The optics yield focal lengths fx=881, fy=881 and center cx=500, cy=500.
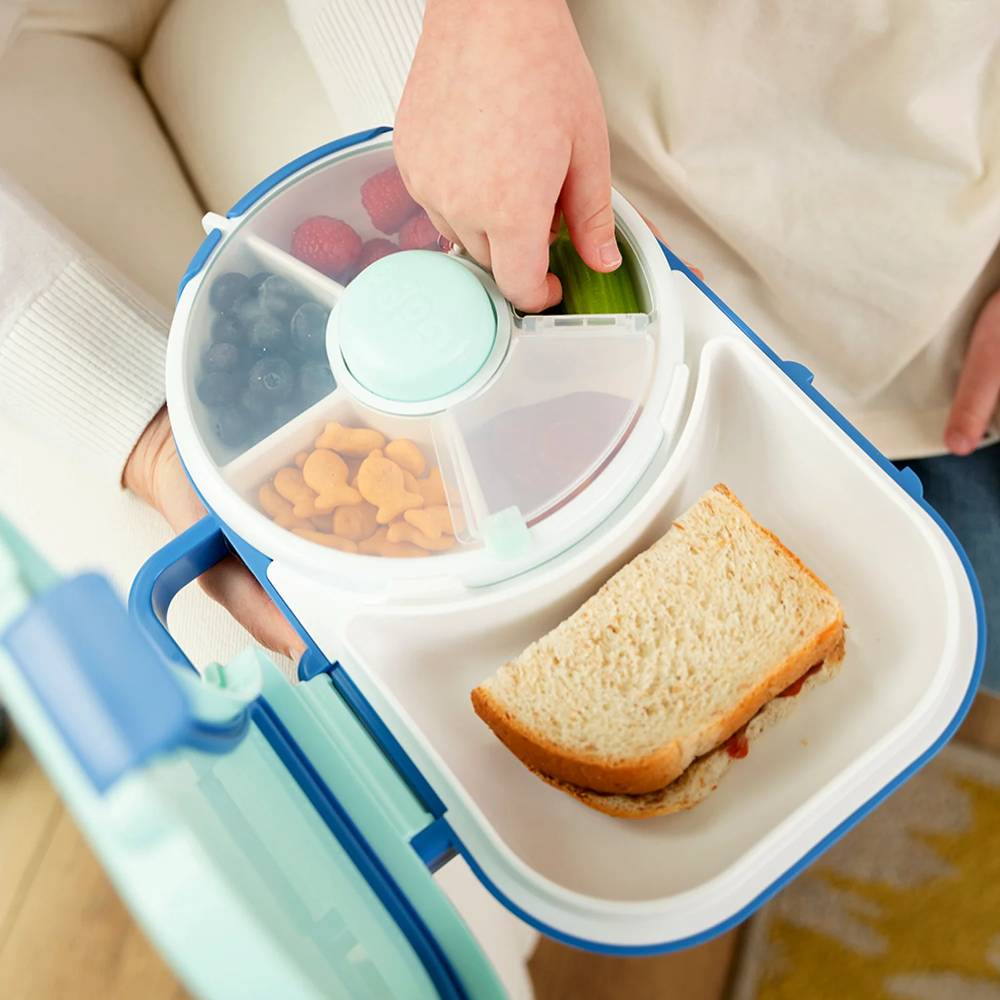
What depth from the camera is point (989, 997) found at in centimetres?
104

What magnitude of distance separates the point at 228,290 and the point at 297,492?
0.58 ft

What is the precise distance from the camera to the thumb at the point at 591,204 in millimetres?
532

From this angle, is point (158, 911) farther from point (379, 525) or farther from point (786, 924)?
point (786, 924)

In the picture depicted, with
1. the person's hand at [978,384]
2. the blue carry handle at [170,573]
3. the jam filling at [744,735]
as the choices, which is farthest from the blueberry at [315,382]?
the person's hand at [978,384]

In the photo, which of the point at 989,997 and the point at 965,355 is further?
the point at 989,997

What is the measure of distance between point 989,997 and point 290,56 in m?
1.29

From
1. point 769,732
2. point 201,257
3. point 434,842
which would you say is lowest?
point 769,732

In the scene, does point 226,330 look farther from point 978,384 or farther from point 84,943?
point 84,943

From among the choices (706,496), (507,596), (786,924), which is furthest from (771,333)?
(786,924)

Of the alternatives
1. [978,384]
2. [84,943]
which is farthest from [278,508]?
[84,943]

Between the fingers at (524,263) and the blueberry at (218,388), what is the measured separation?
193 mm

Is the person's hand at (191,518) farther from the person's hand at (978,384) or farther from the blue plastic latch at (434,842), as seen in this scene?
the person's hand at (978,384)

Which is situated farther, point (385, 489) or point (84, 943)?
point (84, 943)

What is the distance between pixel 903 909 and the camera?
1072mm
